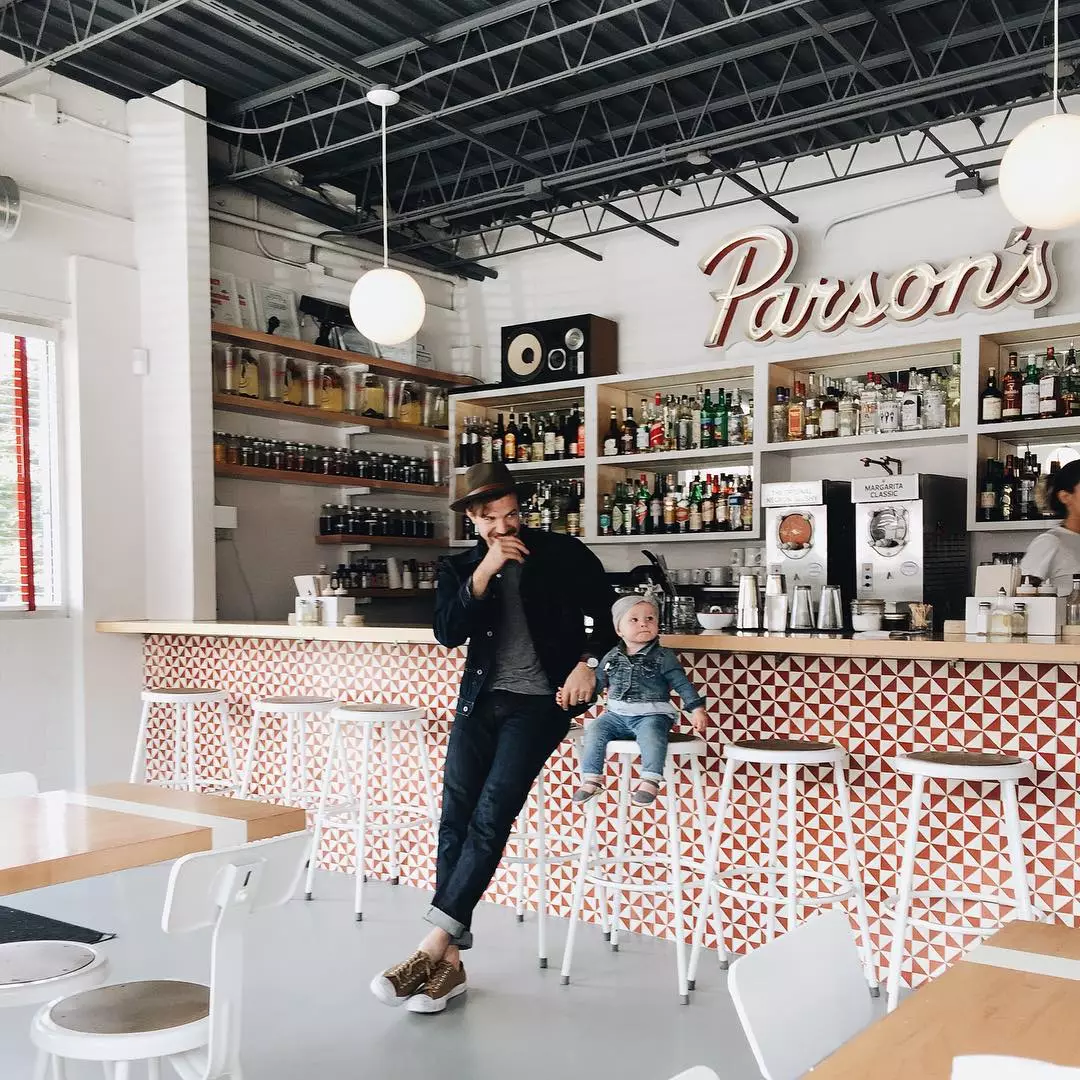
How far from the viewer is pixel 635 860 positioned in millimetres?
4012

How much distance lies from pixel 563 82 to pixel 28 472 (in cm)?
Result: 339

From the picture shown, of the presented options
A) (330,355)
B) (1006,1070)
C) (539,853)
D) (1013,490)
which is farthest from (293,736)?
(1006,1070)

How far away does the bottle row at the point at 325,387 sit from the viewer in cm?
643

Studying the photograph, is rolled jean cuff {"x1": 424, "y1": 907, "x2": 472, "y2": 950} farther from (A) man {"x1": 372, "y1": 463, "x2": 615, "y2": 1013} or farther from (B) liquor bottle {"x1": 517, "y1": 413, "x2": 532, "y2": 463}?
(B) liquor bottle {"x1": 517, "y1": 413, "x2": 532, "y2": 463}

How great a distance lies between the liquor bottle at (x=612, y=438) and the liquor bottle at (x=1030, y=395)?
7.85 feet

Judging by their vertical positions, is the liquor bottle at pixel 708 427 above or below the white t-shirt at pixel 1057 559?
above

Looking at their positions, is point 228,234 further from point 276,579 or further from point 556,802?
point 556,802

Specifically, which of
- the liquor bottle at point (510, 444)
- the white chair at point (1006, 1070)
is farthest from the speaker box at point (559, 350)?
the white chair at point (1006, 1070)

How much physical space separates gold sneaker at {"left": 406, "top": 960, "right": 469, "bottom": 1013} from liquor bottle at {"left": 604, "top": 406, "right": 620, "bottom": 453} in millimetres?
4045

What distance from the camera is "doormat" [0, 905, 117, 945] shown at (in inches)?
133

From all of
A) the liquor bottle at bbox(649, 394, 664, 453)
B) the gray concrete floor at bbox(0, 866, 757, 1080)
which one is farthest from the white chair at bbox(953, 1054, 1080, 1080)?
the liquor bottle at bbox(649, 394, 664, 453)

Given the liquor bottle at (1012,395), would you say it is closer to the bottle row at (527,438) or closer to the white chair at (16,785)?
the bottle row at (527,438)

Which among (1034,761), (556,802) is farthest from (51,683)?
(1034,761)

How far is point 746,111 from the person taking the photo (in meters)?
6.15
